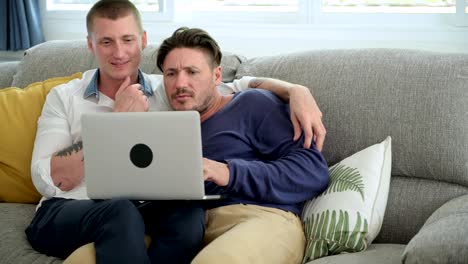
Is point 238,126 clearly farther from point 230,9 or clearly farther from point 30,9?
point 30,9

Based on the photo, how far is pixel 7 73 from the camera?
3.06 m

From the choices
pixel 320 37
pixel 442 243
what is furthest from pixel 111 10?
pixel 442 243

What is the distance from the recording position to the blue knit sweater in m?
2.17

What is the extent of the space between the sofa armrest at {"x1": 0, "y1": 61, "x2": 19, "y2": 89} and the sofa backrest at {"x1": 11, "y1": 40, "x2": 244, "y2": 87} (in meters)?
0.06

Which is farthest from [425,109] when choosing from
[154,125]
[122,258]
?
[122,258]

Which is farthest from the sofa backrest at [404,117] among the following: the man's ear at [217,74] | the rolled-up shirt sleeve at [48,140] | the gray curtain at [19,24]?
the gray curtain at [19,24]

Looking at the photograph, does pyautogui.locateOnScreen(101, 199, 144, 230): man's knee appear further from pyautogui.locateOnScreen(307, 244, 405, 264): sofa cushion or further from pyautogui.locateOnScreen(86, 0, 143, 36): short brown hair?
pyautogui.locateOnScreen(86, 0, 143, 36): short brown hair

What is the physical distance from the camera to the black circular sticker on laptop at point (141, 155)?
192 centimetres

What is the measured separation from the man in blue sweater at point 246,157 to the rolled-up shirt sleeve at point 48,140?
39cm

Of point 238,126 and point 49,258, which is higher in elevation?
point 238,126

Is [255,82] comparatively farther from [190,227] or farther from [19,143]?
[19,143]

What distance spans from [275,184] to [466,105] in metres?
0.67

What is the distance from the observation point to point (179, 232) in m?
2.03

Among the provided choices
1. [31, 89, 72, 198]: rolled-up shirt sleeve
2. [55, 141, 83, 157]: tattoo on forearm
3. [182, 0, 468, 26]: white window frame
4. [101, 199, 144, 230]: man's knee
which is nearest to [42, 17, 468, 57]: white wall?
[182, 0, 468, 26]: white window frame
